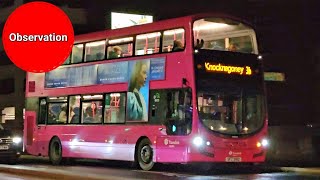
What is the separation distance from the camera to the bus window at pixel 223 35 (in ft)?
55.5

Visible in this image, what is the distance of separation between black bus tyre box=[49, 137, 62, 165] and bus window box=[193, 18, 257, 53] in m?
7.60

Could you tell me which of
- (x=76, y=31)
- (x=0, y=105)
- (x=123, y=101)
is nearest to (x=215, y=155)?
(x=123, y=101)

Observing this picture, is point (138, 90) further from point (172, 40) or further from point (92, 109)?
point (92, 109)

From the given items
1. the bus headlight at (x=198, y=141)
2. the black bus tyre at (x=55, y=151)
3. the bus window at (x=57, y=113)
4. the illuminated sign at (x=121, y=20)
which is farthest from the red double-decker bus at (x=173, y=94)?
the illuminated sign at (x=121, y=20)

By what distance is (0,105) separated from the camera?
5581cm

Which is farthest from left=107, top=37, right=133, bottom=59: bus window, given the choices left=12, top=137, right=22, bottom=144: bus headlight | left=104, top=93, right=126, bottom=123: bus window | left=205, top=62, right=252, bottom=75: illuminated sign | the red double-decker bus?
left=12, top=137, right=22, bottom=144: bus headlight

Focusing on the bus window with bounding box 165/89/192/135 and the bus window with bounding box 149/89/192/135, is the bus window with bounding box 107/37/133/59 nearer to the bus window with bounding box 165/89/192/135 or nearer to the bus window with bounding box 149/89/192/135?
the bus window with bounding box 149/89/192/135

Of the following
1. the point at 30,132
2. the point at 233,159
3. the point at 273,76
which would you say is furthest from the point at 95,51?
the point at 233,159

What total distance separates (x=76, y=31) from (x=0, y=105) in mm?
10865

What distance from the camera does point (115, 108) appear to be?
19.1 meters

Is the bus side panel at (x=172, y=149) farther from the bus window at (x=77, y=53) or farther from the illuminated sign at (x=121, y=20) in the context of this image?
the illuminated sign at (x=121, y=20)

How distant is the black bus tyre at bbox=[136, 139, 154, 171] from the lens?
17734 mm

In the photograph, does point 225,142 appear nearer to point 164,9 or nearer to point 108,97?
point 108,97

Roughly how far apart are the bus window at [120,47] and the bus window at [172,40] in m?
1.63
